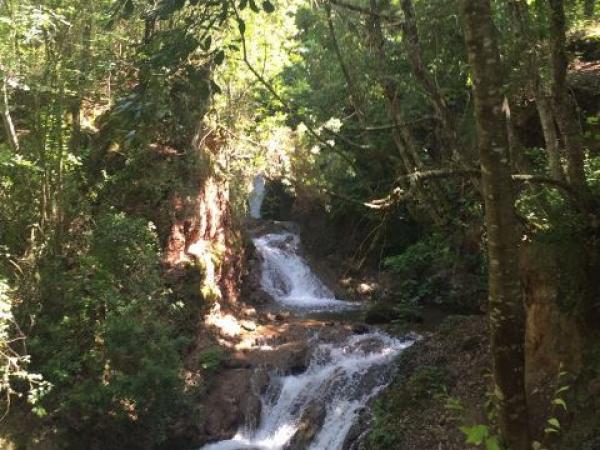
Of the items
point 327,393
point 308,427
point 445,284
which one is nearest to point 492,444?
point 308,427

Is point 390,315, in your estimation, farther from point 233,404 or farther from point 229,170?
point 229,170

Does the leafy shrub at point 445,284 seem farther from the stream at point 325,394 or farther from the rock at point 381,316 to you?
the stream at point 325,394

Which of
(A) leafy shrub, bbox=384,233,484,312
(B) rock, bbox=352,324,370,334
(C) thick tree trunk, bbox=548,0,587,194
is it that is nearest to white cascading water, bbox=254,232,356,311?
(A) leafy shrub, bbox=384,233,484,312

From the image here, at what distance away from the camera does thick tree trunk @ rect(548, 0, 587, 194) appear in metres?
5.32

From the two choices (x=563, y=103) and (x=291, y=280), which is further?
(x=291, y=280)

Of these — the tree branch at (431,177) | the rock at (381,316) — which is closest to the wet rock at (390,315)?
the rock at (381,316)

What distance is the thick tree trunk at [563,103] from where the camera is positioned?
5.32 meters

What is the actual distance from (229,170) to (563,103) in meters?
10.9

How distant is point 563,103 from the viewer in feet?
18.0

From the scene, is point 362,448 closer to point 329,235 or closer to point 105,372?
point 105,372

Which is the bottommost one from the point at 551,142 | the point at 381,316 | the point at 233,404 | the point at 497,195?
the point at 233,404

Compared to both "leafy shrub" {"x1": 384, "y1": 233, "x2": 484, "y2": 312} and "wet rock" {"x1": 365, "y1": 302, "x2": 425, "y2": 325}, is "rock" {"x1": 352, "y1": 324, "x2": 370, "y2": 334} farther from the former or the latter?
"leafy shrub" {"x1": 384, "y1": 233, "x2": 484, "y2": 312}

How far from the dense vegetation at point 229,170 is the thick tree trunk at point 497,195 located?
0.04 ft

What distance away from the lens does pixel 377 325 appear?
44.9 ft
